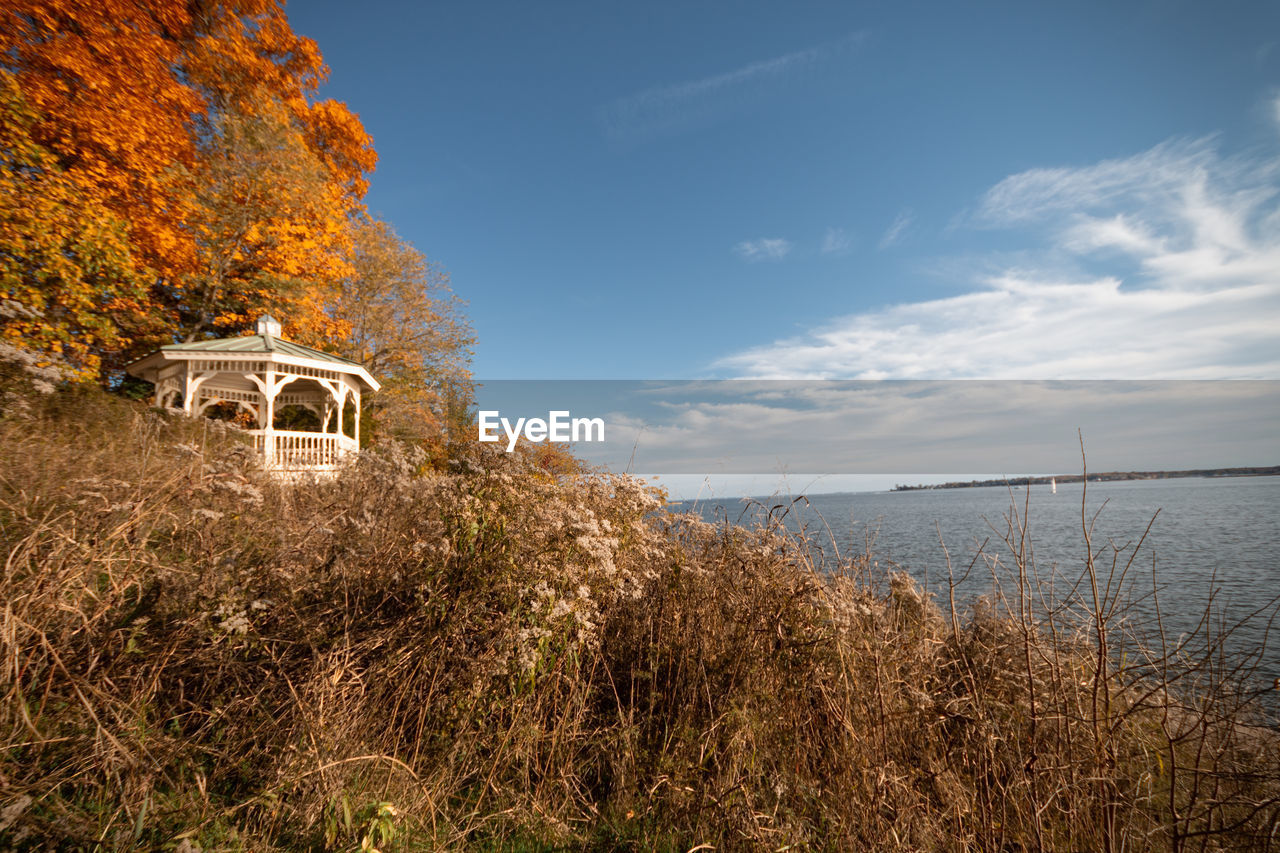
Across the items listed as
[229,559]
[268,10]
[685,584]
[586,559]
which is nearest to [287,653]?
[229,559]

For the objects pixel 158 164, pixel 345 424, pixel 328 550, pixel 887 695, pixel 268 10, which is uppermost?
pixel 268 10

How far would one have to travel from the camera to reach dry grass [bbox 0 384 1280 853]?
217 cm

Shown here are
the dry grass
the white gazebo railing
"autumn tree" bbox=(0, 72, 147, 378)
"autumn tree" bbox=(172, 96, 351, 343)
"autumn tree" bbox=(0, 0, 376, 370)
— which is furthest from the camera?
"autumn tree" bbox=(172, 96, 351, 343)

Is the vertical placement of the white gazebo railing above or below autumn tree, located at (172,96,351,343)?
below

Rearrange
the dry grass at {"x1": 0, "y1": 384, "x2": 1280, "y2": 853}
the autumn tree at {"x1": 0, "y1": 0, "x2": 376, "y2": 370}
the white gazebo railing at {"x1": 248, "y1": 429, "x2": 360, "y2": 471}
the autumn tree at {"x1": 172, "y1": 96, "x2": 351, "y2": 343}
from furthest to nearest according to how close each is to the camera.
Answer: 1. the autumn tree at {"x1": 172, "y1": 96, "x2": 351, "y2": 343}
2. the white gazebo railing at {"x1": 248, "y1": 429, "x2": 360, "y2": 471}
3. the autumn tree at {"x1": 0, "y1": 0, "x2": 376, "y2": 370}
4. the dry grass at {"x1": 0, "y1": 384, "x2": 1280, "y2": 853}

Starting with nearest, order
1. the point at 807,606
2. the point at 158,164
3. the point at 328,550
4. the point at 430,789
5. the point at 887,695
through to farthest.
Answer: the point at 430,789 → the point at 887,695 → the point at 807,606 → the point at 328,550 → the point at 158,164

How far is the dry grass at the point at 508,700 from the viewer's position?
2174mm

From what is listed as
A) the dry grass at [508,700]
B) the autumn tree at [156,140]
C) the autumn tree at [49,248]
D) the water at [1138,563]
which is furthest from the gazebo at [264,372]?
the water at [1138,563]

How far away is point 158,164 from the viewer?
13227 millimetres

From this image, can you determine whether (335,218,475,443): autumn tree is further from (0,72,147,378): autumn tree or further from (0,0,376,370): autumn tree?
(0,72,147,378): autumn tree

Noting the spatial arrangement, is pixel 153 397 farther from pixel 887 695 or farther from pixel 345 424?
pixel 887 695

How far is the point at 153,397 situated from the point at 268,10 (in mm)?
13280

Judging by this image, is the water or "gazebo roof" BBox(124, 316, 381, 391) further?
"gazebo roof" BBox(124, 316, 381, 391)

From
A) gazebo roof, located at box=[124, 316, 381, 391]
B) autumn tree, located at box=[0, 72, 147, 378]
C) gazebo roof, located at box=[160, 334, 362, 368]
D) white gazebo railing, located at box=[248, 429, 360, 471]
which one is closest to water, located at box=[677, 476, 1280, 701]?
white gazebo railing, located at box=[248, 429, 360, 471]
